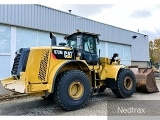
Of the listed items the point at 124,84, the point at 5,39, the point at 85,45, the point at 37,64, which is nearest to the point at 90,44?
the point at 85,45

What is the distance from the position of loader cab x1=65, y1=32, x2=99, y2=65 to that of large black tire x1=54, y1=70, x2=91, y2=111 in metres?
1.14

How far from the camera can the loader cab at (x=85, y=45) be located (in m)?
7.84

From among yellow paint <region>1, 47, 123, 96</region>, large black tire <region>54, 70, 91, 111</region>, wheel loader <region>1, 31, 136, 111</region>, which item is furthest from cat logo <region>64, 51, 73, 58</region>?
large black tire <region>54, 70, 91, 111</region>

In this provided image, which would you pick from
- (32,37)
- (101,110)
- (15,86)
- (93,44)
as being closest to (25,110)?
(15,86)

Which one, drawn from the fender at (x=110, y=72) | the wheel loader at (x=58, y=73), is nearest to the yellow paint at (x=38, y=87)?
the wheel loader at (x=58, y=73)

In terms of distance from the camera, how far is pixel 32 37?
43.2ft

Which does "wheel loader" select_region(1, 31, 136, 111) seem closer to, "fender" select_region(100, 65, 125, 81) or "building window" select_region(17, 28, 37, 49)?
"fender" select_region(100, 65, 125, 81)

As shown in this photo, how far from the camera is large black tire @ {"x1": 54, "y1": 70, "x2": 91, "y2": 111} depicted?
247 inches

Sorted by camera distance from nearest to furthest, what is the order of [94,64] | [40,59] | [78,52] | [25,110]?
[40,59] → [25,110] → [78,52] → [94,64]

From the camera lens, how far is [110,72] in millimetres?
8492

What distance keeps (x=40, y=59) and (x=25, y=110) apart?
1.81 metres

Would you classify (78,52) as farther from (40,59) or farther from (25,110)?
(25,110)

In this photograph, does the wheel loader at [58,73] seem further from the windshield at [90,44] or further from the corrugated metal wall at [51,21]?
the corrugated metal wall at [51,21]

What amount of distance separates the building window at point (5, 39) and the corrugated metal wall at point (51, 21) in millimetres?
406
